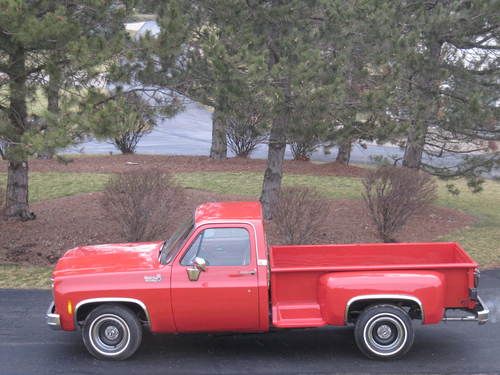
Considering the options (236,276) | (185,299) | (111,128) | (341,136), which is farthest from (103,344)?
(341,136)

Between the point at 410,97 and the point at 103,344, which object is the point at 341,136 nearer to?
the point at 410,97

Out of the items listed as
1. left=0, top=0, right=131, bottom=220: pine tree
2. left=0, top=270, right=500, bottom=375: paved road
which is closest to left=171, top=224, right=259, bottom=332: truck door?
left=0, top=270, right=500, bottom=375: paved road

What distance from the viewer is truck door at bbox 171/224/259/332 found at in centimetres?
673

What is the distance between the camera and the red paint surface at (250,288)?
6738mm

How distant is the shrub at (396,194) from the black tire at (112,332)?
6.13 m

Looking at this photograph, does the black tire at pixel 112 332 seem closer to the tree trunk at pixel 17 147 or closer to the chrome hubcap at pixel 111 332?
the chrome hubcap at pixel 111 332

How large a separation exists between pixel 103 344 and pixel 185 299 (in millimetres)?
992

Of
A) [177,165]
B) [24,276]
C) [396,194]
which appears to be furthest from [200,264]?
[177,165]

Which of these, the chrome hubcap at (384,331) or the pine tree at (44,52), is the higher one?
the pine tree at (44,52)

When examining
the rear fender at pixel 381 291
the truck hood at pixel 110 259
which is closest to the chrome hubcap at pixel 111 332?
the truck hood at pixel 110 259

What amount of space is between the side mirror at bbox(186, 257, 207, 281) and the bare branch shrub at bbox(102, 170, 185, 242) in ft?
14.1

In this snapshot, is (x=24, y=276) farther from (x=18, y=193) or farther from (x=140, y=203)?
(x=18, y=193)

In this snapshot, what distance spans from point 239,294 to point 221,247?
1.68 ft

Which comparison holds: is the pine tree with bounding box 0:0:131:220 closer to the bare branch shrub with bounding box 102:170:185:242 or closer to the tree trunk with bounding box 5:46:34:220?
the tree trunk with bounding box 5:46:34:220
